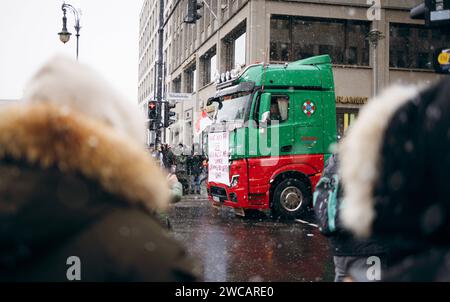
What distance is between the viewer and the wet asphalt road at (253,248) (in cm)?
590

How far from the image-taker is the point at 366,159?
1.52 meters

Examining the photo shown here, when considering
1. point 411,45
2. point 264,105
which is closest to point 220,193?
point 264,105

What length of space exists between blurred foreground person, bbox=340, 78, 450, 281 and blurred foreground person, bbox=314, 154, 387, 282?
45.7 inches

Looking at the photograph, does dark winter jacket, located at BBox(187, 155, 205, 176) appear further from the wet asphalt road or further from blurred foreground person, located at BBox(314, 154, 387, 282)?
blurred foreground person, located at BBox(314, 154, 387, 282)

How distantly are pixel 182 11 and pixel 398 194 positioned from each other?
4037 centimetres

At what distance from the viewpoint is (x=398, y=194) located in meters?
1.38

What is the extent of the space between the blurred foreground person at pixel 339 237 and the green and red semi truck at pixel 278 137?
673 cm

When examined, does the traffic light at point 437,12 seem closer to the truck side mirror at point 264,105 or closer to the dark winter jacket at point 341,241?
the dark winter jacket at point 341,241

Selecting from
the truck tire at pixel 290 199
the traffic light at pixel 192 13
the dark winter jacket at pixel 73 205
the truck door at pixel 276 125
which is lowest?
the truck tire at pixel 290 199

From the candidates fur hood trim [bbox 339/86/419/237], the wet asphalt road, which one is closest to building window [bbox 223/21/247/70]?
the wet asphalt road

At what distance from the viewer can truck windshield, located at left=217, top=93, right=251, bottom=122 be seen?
10070 mm

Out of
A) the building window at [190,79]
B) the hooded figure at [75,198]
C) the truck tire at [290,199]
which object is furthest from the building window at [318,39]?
the hooded figure at [75,198]

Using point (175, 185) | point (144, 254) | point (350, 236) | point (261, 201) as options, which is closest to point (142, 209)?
point (144, 254)

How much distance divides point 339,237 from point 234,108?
7811 mm
